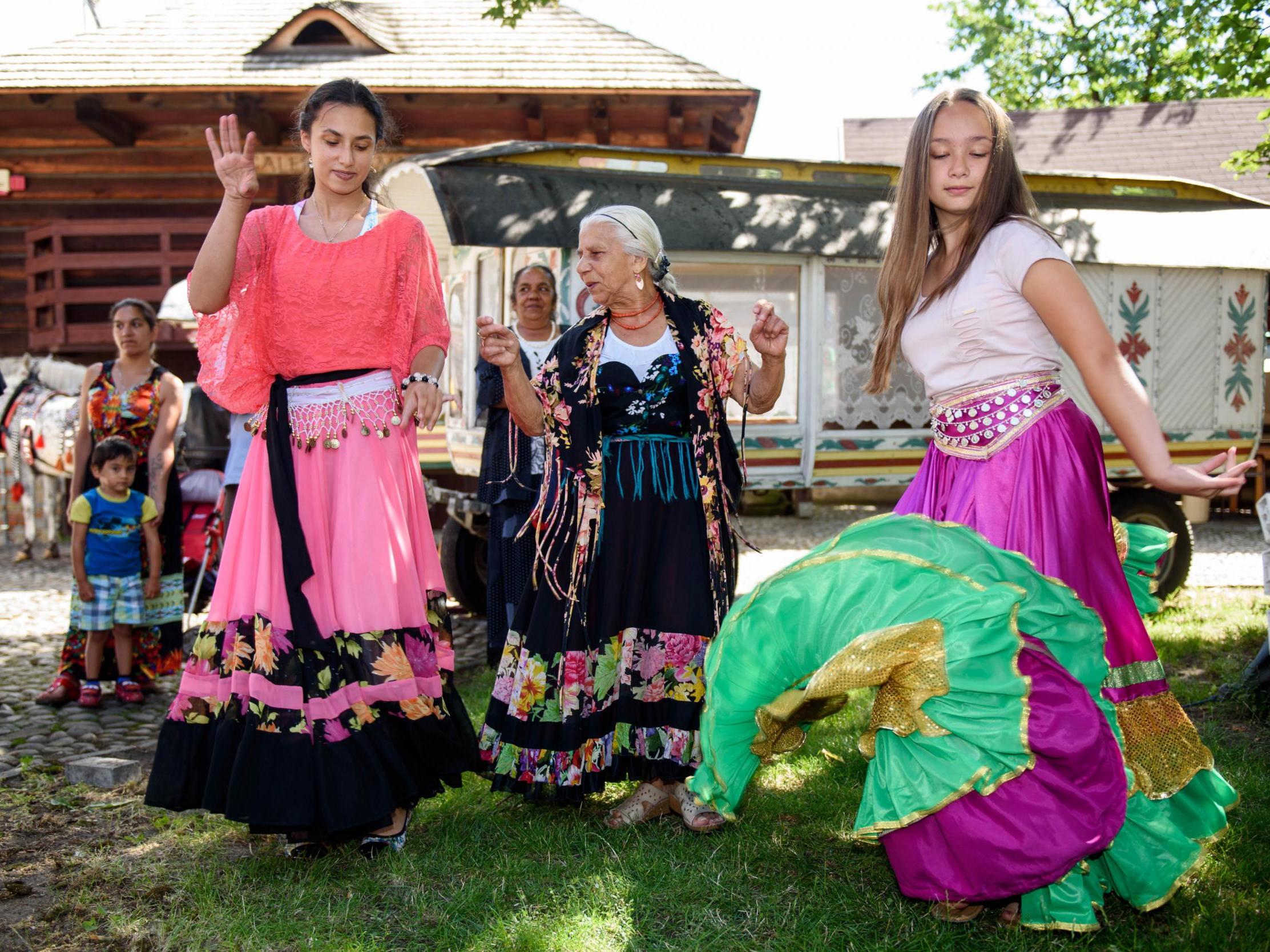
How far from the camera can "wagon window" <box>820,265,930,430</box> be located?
7656 mm

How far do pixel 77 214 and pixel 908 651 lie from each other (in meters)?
13.6

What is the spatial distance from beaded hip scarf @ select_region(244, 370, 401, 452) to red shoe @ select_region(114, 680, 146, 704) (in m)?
2.91

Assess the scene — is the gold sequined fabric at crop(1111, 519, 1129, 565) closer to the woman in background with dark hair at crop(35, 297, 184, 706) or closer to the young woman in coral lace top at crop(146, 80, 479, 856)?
the young woman in coral lace top at crop(146, 80, 479, 856)

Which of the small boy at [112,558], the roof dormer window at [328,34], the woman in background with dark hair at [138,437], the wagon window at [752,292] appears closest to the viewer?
the small boy at [112,558]

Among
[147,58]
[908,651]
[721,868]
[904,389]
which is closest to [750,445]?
[904,389]

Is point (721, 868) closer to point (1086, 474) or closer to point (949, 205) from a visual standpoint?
point (1086, 474)

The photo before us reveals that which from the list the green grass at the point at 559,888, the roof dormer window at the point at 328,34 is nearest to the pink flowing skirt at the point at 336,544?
the green grass at the point at 559,888

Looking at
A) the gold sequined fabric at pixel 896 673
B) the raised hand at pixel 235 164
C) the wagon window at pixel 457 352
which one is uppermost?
the raised hand at pixel 235 164

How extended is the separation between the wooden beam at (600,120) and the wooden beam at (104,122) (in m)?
5.32

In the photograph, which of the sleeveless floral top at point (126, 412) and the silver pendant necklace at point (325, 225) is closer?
the silver pendant necklace at point (325, 225)

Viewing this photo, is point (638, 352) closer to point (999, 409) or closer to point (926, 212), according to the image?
point (926, 212)

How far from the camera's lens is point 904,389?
7816 millimetres

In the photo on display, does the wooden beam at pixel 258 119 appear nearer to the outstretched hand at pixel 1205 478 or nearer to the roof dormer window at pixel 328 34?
the roof dormer window at pixel 328 34

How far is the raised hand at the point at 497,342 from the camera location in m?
3.11
